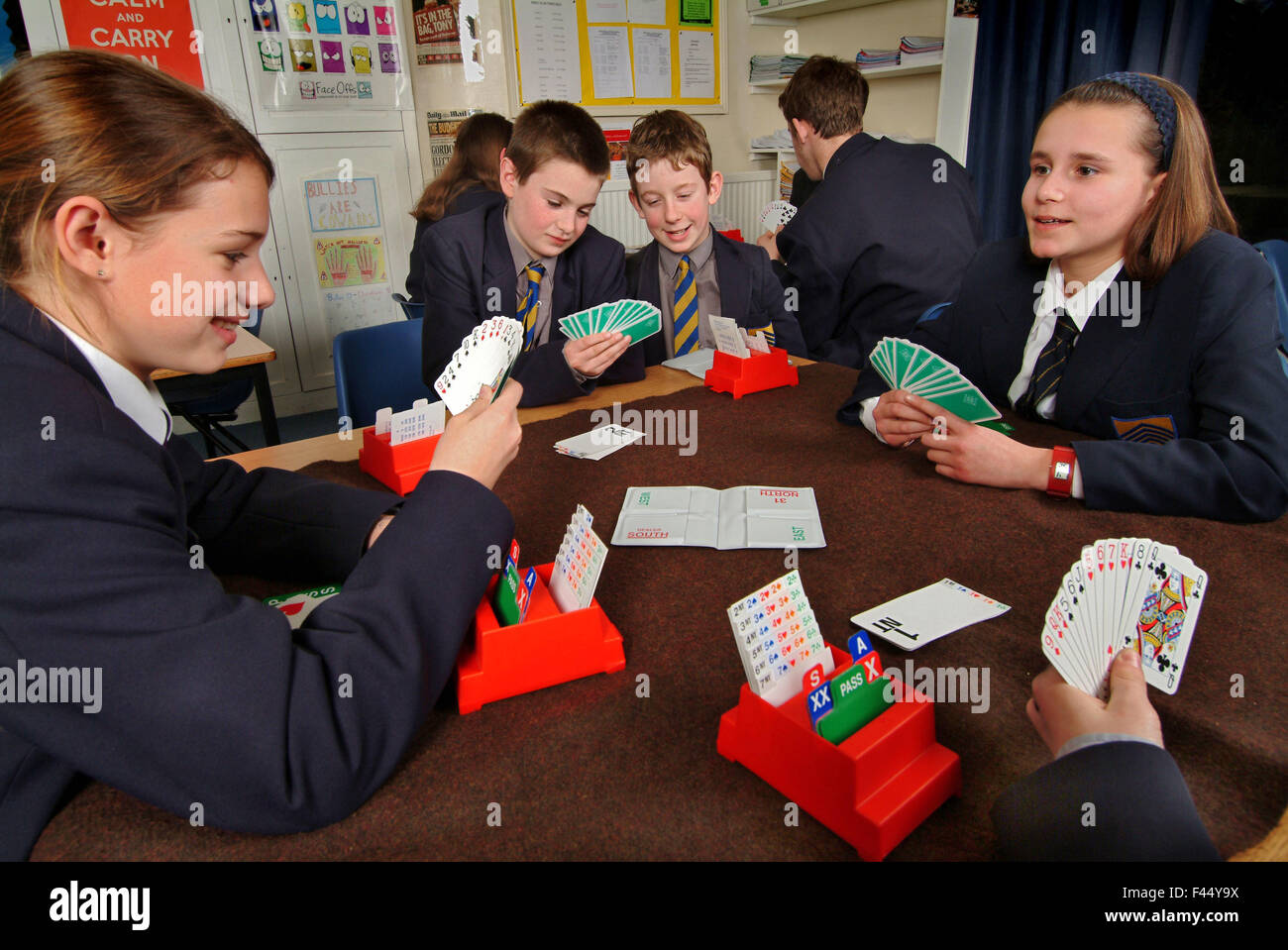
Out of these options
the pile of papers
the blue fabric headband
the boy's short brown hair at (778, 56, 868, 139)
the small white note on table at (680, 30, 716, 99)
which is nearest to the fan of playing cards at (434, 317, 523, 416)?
the blue fabric headband

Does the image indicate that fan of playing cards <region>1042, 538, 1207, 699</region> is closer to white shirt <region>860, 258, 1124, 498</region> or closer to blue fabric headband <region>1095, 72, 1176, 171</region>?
white shirt <region>860, 258, 1124, 498</region>

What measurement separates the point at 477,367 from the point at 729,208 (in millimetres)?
4675

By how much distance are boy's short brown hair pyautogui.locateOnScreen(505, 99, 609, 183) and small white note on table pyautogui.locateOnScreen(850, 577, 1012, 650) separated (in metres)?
1.55

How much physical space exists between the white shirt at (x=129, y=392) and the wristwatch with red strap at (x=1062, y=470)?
129cm

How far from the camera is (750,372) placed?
195 cm

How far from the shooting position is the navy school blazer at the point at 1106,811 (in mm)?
662

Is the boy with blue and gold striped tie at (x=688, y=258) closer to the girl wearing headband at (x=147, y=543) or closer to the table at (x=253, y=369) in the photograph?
the table at (x=253, y=369)

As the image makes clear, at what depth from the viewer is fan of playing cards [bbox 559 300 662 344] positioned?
1.94m

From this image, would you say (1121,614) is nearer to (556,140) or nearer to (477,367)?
(477,367)

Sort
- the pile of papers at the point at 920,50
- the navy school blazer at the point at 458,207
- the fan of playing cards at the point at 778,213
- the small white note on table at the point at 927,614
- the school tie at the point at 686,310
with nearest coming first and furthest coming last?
the small white note on table at the point at 927,614, the school tie at the point at 686,310, the navy school blazer at the point at 458,207, the pile of papers at the point at 920,50, the fan of playing cards at the point at 778,213

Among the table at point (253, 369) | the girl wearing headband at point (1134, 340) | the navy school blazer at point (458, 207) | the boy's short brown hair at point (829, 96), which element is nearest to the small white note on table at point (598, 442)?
the girl wearing headband at point (1134, 340)
